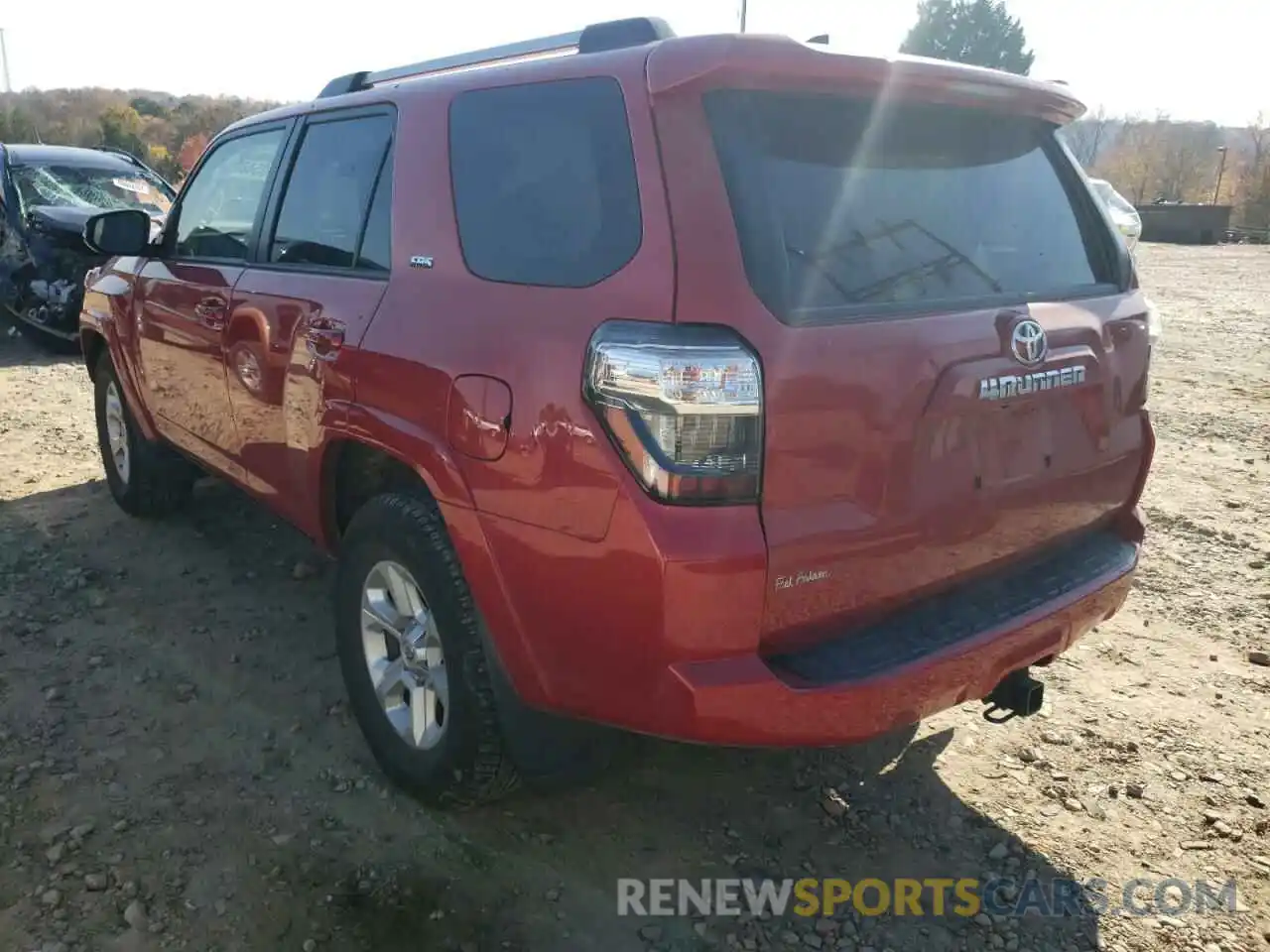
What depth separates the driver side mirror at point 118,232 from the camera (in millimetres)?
4168

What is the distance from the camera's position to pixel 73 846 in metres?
2.65

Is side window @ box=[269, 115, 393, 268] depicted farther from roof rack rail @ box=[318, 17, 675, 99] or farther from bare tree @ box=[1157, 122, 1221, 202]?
bare tree @ box=[1157, 122, 1221, 202]

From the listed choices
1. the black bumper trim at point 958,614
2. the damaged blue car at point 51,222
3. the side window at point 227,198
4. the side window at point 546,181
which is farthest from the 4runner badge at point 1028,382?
the damaged blue car at point 51,222

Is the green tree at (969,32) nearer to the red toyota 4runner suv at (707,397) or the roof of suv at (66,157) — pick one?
the roof of suv at (66,157)

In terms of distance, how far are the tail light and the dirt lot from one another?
119 cm

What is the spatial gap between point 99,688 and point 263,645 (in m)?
0.57

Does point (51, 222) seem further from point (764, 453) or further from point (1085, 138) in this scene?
point (1085, 138)

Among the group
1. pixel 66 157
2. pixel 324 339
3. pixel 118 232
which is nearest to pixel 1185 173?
pixel 66 157

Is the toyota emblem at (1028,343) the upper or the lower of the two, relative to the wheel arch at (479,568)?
upper

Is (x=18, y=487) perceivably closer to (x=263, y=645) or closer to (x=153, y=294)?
(x=153, y=294)

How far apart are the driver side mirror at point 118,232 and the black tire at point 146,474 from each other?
867mm

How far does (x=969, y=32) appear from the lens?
5588 centimetres

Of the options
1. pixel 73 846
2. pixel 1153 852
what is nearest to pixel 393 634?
pixel 73 846

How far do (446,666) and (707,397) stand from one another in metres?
1.07
